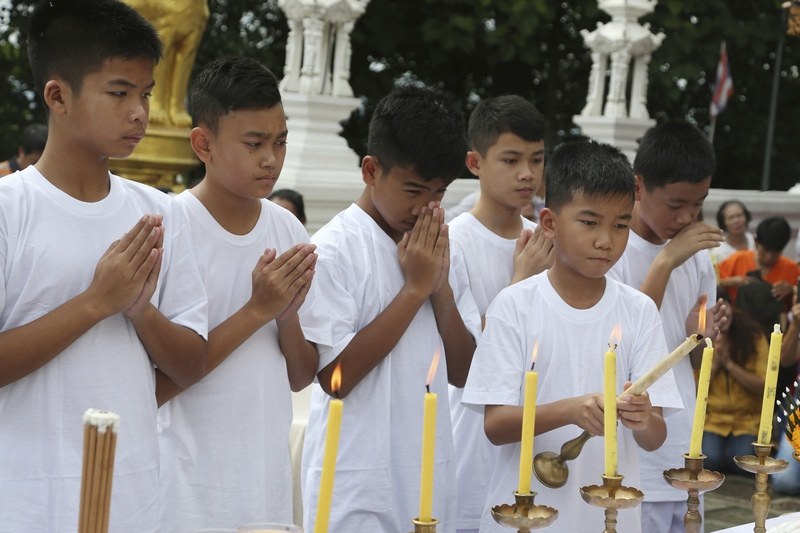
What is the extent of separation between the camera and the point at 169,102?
7426 millimetres

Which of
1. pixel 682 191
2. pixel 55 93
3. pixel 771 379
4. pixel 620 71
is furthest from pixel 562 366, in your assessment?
pixel 620 71

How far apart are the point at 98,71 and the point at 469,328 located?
4.14ft

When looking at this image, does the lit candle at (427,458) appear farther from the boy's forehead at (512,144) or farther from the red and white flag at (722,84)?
the red and white flag at (722,84)

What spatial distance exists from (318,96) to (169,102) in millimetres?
2206

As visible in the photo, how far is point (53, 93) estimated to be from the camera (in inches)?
113

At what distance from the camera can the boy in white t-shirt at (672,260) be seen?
3.89 meters

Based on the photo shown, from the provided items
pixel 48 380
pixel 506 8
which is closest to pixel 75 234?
pixel 48 380

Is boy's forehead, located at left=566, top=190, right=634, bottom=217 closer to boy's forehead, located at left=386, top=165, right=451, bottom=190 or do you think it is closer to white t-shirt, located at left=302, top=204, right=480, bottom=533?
boy's forehead, located at left=386, top=165, right=451, bottom=190

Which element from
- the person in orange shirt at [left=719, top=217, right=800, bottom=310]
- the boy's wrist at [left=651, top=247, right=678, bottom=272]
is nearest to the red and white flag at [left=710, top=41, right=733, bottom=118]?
the person in orange shirt at [left=719, top=217, right=800, bottom=310]

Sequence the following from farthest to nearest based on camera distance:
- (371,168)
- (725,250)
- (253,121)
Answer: (725,250) < (371,168) < (253,121)

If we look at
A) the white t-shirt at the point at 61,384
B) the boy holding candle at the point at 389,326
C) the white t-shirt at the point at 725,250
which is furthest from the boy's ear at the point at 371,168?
the white t-shirt at the point at 725,250

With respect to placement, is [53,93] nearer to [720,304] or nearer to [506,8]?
[720,304]

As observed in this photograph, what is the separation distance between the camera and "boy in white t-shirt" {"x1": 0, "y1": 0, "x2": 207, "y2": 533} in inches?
106

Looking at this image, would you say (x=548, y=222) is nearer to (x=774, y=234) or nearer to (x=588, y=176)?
(x=588, y=176)
